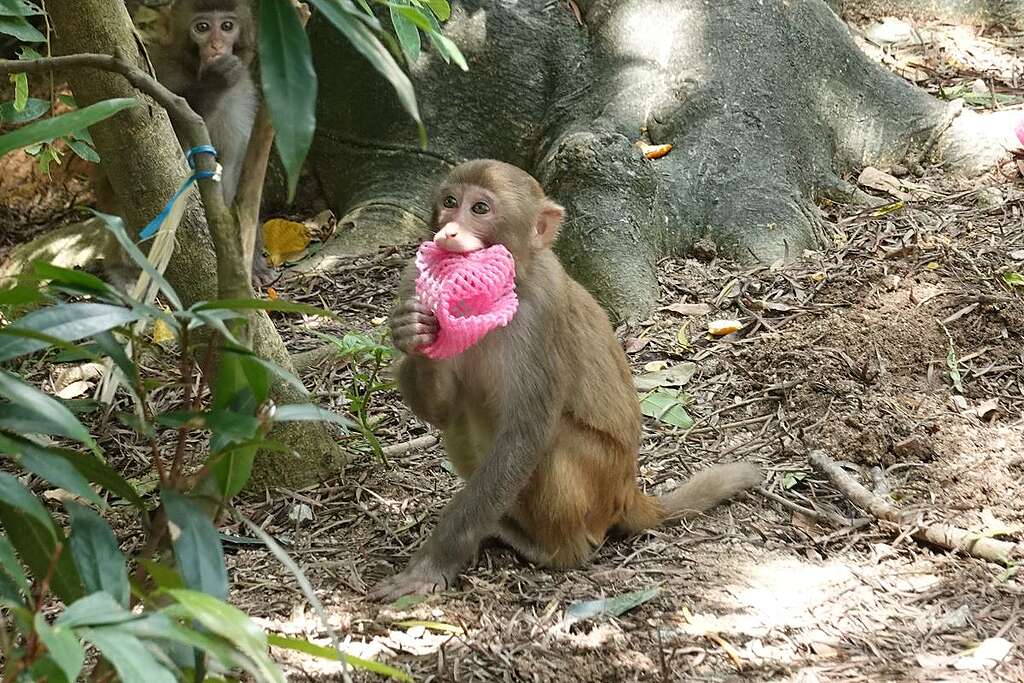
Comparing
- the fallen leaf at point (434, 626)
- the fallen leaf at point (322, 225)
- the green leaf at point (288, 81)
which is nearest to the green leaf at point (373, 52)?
the green leaf at point (288, 81)

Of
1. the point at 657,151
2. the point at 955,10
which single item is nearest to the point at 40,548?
the point at 657,151

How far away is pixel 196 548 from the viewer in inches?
80.5

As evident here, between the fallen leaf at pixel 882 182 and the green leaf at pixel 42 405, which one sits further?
the fallen leaf at pixel 882 182

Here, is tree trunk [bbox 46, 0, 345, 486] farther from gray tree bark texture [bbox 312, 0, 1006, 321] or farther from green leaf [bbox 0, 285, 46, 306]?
gray tree bark texture [bbox 312, 0, 1006, 321]

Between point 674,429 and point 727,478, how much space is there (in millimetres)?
739

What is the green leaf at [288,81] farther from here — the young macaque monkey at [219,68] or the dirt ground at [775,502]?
the young macaque monkey at [219,68]

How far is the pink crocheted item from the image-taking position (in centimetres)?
373

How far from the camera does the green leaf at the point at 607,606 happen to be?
3770 mm

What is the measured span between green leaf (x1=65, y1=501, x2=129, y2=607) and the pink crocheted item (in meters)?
1.73

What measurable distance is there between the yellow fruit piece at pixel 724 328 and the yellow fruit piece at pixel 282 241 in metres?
3.14

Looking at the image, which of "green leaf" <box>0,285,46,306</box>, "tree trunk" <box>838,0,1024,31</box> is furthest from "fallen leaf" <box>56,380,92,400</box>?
"tree trunk" <box>838,0,1024,31</box>

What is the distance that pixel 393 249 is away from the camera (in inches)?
281

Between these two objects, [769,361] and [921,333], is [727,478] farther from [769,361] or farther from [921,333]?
[921,333]

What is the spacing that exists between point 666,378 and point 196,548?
3.63m
